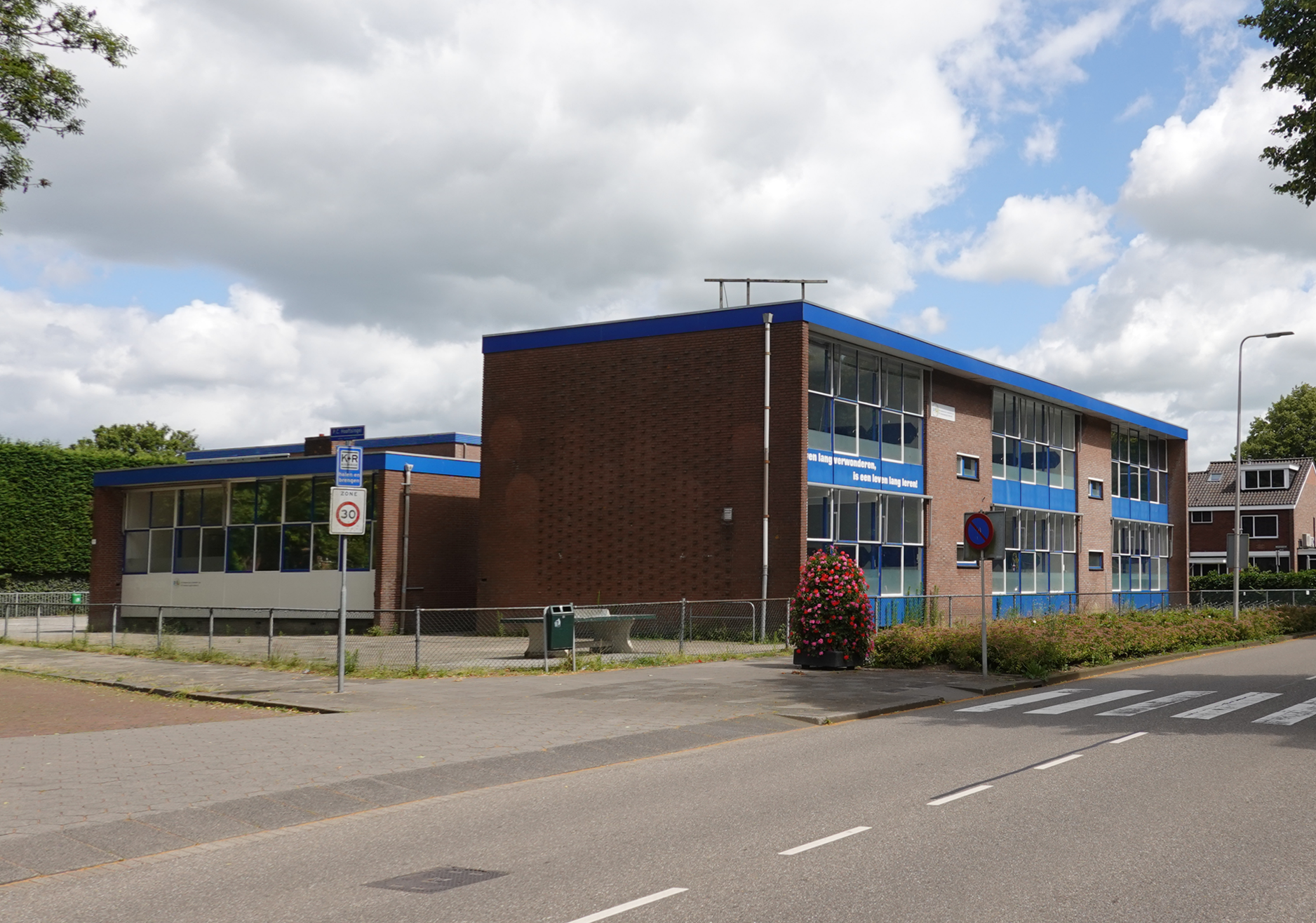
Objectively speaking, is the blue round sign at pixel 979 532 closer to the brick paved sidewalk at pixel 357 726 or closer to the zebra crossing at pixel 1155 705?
the brick paved sidewalk at pixel 357 726

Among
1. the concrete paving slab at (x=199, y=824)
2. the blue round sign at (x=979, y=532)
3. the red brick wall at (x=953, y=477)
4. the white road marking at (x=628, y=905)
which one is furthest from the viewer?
the red brick wall at (x=953, y=477)

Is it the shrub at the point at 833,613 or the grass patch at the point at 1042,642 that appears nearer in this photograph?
the grass patch at the point at 1042,642

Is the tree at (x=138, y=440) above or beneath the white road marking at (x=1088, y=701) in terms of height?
above

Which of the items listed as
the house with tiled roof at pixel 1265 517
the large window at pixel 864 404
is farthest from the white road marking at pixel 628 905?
the house with tiled roof at pixel 1265 517

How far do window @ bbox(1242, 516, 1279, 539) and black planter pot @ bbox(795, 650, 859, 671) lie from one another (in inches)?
2370

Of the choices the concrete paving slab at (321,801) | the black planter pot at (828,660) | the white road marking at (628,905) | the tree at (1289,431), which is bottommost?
the concrete paving slab at (321,801)

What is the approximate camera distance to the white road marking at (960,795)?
8.97 m

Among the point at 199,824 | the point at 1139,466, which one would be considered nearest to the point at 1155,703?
the point at 199,824

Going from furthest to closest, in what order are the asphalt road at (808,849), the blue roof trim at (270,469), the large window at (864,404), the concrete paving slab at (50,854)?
the blue roof trim at (270,469) → the large window at (864,404) → the concrete paving slab at (50,854) → the asphalt road at (808,849)

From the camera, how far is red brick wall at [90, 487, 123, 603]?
38156 millimetres

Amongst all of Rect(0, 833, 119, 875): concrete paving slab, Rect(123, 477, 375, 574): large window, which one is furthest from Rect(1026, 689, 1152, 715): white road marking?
Rect(123, 477, 375, 574): large window

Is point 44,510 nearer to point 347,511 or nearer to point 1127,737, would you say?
point 347,511

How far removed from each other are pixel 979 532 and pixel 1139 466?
112ft

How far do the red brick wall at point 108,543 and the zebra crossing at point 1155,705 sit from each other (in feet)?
99.8
